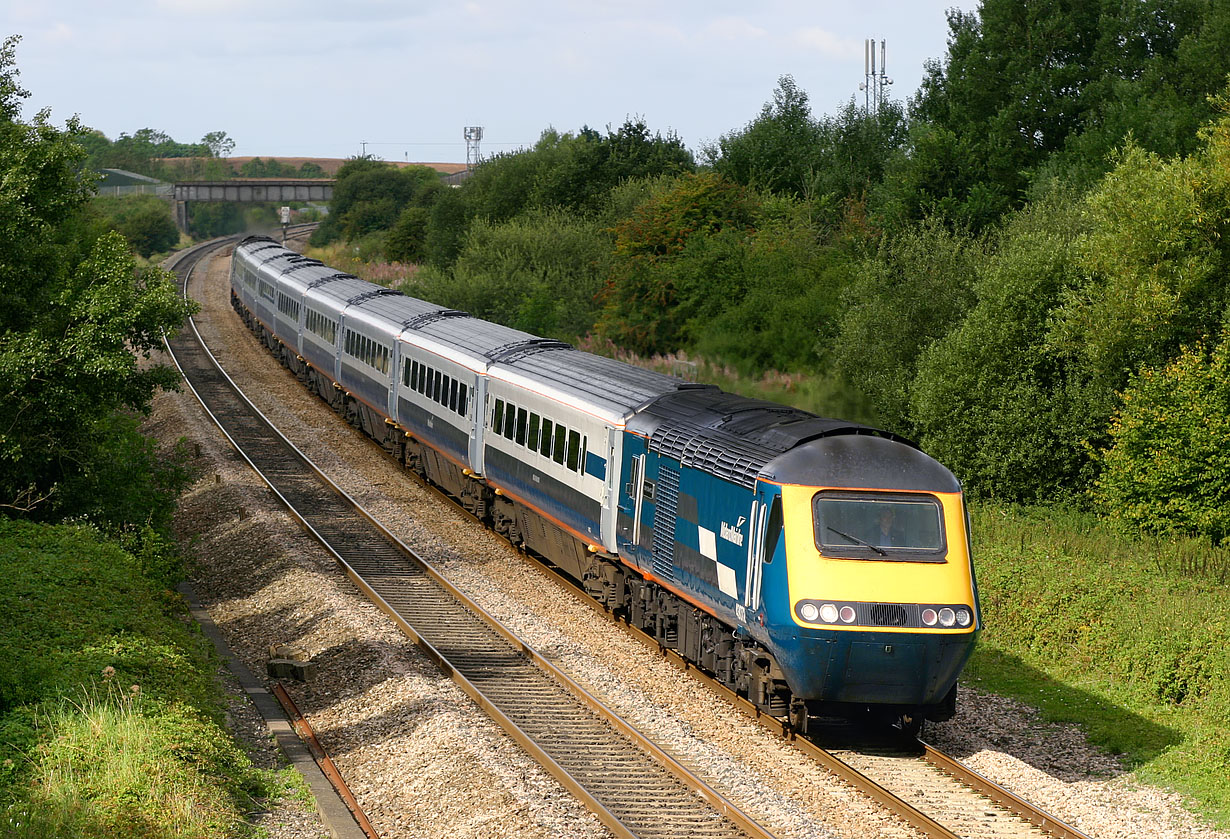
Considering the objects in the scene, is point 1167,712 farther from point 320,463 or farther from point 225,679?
point 320,463

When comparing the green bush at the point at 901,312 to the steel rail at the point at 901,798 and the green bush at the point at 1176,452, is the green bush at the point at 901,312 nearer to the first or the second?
the green bush at the point at 1176,452

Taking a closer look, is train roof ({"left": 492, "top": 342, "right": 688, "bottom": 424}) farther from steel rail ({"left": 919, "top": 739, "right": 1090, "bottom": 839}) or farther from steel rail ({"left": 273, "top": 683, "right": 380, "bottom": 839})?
steel rail ({"left": 919, "top": 739, "right": 1090, "bottom": 839})

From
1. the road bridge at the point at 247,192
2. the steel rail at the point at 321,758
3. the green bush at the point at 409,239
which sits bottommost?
the steel rail at the point at 321,758

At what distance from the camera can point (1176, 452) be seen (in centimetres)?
2333

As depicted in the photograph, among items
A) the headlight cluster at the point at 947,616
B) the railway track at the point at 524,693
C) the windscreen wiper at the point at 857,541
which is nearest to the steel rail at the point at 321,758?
the railway track at the point at 524,693

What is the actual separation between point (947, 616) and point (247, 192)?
105m

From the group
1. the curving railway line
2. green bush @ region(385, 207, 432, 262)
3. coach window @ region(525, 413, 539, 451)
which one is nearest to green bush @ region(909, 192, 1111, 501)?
coach window @ region(525, 413, 539, 451)

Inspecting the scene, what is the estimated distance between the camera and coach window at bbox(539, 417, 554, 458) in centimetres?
1978

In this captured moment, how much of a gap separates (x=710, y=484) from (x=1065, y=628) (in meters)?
5.90

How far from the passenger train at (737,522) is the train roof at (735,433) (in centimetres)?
3

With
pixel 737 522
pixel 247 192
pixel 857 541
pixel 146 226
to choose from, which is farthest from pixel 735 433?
pixel 247 192

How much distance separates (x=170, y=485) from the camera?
22500 millimetres

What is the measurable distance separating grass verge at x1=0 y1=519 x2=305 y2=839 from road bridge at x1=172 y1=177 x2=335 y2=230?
9595 centimetres

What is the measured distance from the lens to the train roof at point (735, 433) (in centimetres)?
1330
